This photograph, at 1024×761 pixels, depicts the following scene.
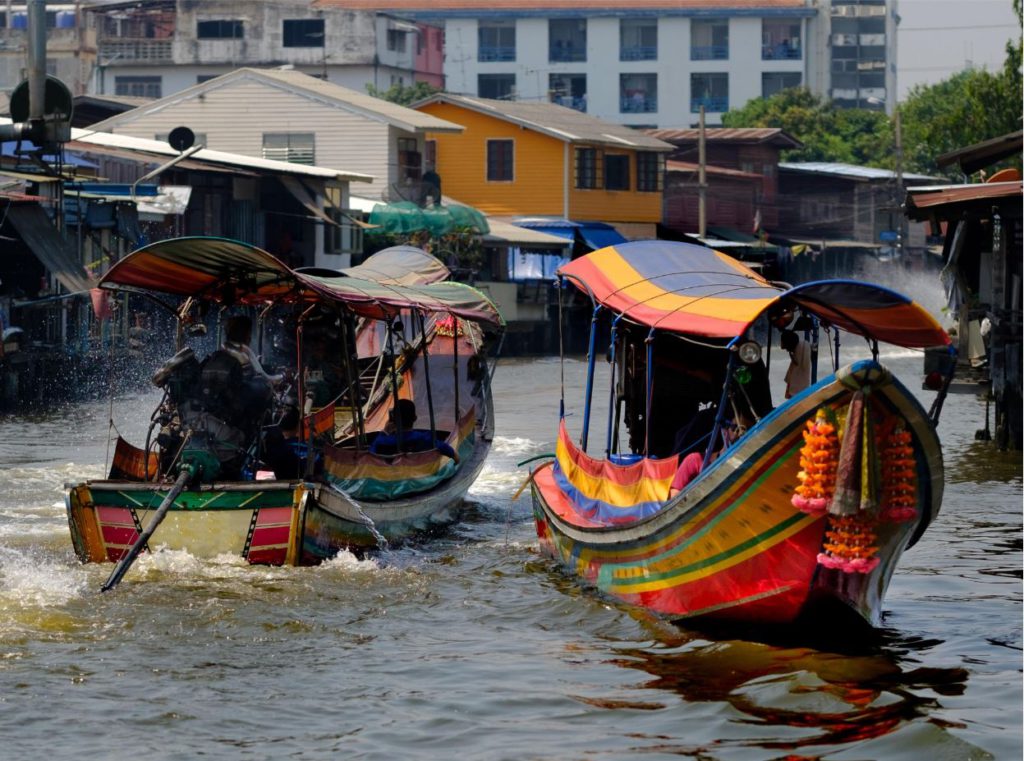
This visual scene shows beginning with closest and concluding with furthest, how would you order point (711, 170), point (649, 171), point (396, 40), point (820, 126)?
1. point (649, 171)
2. point (711, 170)
3. point (396, 40)
4. point (820, 126)

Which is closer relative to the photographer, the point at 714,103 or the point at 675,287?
the point at 675,287

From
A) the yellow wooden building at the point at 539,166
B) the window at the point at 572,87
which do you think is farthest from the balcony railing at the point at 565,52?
the yellow wooden building at the point at 539,166

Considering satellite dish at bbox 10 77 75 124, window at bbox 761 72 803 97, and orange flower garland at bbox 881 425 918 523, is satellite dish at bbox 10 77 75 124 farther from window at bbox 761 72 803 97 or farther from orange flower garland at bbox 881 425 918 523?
window at bbox 761 72 803 97

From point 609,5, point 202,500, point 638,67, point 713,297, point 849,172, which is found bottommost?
point 202,500

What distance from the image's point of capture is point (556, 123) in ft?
147

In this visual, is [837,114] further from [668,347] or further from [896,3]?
[668,347]

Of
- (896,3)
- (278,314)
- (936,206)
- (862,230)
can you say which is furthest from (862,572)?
(896,3)

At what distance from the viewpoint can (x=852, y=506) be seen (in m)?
8.64

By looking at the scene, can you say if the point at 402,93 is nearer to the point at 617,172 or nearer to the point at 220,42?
the point at 220,42

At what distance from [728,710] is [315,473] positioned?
4.71 metres

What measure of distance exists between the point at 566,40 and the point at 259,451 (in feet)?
206

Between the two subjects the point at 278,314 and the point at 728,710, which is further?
the point at 278,314

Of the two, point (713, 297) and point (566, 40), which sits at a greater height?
point (566, 40)

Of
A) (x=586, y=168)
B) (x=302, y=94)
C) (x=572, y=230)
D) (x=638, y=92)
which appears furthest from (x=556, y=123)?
(x=638, y=92)
